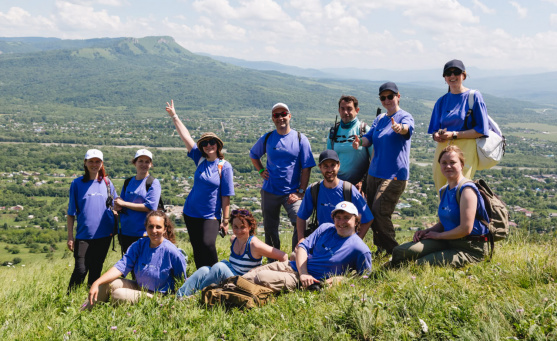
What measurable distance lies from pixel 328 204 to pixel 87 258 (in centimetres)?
278

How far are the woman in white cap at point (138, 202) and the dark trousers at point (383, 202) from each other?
8.06 feet

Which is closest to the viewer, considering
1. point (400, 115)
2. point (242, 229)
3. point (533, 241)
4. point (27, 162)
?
point (242, 229)

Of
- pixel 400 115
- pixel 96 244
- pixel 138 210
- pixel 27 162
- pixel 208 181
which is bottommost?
pixel 27 162

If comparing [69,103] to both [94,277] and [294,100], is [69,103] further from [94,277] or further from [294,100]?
[94,277]

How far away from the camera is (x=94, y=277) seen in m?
4.89

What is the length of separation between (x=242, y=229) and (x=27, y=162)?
90515mm

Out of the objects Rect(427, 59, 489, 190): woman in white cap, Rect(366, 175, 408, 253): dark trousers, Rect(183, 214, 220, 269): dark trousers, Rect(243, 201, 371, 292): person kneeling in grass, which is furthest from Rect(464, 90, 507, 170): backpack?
Rect(183, 214, 220, 269): dark trousers

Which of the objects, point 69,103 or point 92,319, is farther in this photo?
point 69,103

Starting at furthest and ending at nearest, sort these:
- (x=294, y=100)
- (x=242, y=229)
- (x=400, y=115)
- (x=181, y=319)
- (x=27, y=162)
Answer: (x=294, y=100) < (x=27, y=162) < (x=400, y=115) < (x=242, y=229) < (x=181, y=319)

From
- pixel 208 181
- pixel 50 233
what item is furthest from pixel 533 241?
pixel 50 233

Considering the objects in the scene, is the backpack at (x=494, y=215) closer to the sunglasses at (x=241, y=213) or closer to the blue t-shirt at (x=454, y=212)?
the blue t-shirt at (x=454, y=212)

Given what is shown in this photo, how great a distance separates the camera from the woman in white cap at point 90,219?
4789mm

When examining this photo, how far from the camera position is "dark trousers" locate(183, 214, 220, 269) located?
496 cm

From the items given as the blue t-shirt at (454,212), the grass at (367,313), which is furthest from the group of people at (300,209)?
the grass at (367,313)
